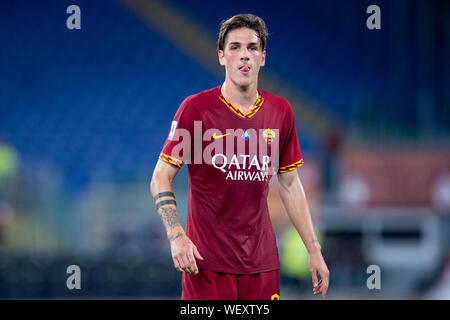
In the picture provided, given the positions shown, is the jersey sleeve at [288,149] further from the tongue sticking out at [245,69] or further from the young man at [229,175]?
the tongue sticking out at [245,69]

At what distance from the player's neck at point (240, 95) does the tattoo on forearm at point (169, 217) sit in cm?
69

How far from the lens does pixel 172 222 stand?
3.02 m

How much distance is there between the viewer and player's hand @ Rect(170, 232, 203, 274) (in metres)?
2.85

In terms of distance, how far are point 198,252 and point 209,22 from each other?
17601 mm

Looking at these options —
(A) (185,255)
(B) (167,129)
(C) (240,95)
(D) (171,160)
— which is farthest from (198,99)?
(B) (167,129)

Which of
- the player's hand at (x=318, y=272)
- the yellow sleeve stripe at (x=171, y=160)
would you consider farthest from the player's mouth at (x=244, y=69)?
the player's hand at (x=318, y=272)

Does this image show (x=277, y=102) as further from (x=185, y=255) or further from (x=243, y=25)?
(x=185, y=255)

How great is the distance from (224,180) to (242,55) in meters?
0.66

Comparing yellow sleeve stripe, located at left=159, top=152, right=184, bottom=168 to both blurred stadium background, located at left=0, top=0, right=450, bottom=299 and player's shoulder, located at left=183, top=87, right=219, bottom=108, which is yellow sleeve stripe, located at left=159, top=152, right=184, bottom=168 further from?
blurred stadium background, located at left=0, top=0, right=450, bottom=299

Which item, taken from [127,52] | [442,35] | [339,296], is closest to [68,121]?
[127,52]

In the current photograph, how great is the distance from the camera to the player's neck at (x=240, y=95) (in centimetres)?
327

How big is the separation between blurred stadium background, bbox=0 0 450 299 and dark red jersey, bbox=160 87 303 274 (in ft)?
31.7

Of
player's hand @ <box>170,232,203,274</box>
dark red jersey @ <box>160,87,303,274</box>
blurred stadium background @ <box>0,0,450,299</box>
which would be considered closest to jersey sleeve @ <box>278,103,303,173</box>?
dark red jersey @ <box>160,87,303,274</box>

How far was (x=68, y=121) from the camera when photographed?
18406 millimetres
